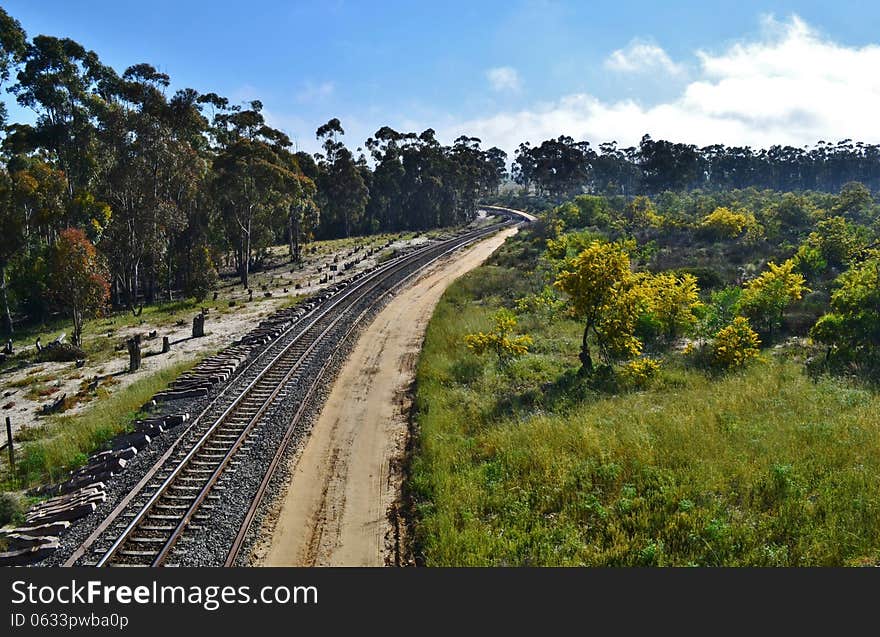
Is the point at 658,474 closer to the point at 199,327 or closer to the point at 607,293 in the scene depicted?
the point at 607,293

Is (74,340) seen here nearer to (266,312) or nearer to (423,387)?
(266,312)

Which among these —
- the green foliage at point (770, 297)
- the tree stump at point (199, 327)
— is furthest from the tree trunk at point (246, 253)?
the green foliage at point (770, 297)

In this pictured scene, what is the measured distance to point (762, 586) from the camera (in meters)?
6.62

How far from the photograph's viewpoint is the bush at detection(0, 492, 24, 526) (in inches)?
447

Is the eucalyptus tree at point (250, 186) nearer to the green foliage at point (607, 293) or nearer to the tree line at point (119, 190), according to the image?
the tree line at point (119, 190)

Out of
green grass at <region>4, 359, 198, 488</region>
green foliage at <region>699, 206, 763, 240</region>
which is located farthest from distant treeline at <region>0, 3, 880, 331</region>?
green foliage at <region>699, 206, 763, 240</region>

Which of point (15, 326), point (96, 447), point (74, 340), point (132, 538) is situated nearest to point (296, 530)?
point (132, 538)

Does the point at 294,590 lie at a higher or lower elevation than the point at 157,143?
lower

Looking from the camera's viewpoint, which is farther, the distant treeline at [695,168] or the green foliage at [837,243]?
the distant treeline at [695,168]

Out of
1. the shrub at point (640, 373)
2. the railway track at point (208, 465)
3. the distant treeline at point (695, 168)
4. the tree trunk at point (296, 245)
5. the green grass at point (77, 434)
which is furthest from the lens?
the distant treeline at point (695, 168)

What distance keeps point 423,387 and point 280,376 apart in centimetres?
562

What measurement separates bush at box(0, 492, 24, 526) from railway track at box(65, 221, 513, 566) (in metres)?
2.20

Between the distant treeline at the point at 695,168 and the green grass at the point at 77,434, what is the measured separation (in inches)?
3850

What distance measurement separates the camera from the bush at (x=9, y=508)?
447 inches
